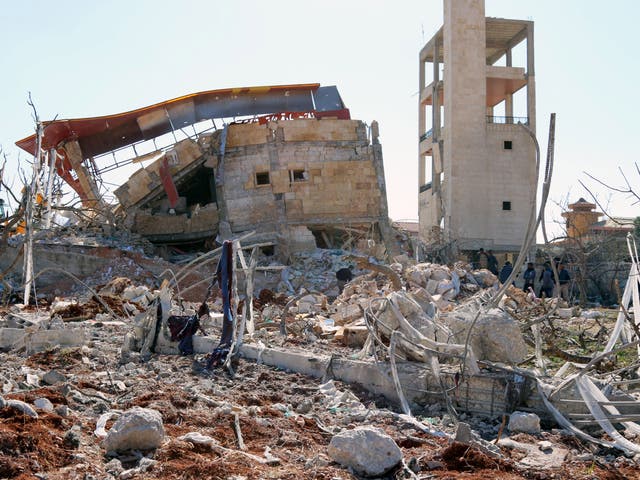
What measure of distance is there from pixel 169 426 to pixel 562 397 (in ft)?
9.87

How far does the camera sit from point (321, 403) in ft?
20.6

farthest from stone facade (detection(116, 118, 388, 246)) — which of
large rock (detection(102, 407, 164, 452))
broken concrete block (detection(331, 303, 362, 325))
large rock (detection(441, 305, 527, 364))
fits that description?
large rock (detection(102, 407, 164, 452))

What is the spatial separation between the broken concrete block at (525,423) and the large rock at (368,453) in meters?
1.46

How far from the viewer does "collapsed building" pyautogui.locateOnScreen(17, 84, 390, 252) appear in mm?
21734

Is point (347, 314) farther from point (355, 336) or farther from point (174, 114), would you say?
point (174, 114)

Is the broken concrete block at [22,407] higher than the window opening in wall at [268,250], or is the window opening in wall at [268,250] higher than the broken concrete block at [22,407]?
the window opening in wall at [268,250]

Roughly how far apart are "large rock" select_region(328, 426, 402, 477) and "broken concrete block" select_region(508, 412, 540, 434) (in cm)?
146

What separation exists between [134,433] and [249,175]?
17918mm

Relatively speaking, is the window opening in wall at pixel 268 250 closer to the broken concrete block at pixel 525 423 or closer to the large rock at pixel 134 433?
the broken concrete block at pixel 525 423

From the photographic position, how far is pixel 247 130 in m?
22.0

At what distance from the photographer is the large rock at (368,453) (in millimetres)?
4199

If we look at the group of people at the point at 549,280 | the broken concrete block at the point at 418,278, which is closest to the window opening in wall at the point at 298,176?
the broken concrete block at the point at 418,278

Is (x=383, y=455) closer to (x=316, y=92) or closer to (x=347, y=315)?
(x=347, y=315)

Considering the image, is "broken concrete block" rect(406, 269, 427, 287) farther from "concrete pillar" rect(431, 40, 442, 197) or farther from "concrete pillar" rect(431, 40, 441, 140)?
"concrete pillar" rect(431, 40, 441, 140)
